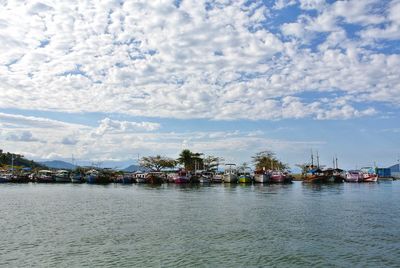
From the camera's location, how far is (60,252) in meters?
26.6

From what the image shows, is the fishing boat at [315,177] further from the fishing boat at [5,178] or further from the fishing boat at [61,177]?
the fishing boat at [5,178]

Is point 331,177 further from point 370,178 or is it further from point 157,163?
point 157,163

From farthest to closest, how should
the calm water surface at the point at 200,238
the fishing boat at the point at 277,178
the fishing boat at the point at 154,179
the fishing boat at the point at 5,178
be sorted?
the fishing boat at the point at 5,178 < the fishing boat at the point at 154,179 < the fishing boat at the point at 277,178 < the calm water surface at the point at 200,238

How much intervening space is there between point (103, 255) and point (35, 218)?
20.7 metres

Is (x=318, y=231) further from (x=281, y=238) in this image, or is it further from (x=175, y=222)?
(x=175, y=222)

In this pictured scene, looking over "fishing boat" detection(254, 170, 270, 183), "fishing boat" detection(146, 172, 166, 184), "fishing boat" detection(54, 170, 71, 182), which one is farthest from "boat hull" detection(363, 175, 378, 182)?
"fishing boat" detection(54, 170, 71, 182)

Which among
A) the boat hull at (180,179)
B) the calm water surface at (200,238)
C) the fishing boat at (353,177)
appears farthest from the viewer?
the fishing boat at (353,177)

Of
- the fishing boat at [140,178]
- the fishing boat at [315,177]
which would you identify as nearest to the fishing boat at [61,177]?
the fishing boat at [140,178]

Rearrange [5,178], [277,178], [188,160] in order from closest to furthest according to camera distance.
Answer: [277,178] → [5,178] → [188,160]

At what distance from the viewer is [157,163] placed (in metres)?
189

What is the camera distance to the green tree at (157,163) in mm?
186000


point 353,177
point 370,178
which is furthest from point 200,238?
point 370,178

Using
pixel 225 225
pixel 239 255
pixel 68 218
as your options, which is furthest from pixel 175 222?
pixel 239 255

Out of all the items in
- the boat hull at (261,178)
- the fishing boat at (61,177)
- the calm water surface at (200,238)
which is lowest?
the calm water surface at (200,238)
